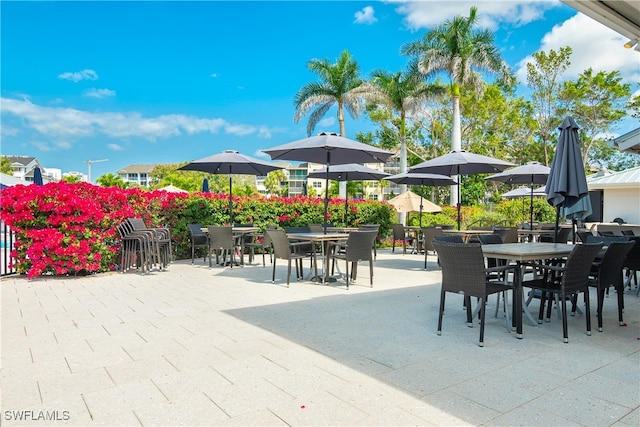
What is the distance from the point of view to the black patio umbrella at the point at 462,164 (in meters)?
7.99

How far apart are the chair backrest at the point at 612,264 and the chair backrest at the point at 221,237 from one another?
6245mm

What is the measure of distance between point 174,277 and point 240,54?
22.6 m

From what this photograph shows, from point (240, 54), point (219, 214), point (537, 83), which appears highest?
point (240, 54)

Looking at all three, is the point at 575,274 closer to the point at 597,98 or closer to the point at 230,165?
the point at 230,165

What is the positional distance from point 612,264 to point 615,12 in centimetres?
245

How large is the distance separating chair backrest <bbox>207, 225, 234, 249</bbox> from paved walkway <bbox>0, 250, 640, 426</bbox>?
2.79 meters

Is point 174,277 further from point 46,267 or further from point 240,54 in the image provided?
point 240,54

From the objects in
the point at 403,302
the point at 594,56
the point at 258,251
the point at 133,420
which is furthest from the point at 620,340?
the point at 594,56

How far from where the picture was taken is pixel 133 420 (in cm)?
235

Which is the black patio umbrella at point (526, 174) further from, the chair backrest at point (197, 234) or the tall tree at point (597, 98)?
the tall tree at point (597, 98)

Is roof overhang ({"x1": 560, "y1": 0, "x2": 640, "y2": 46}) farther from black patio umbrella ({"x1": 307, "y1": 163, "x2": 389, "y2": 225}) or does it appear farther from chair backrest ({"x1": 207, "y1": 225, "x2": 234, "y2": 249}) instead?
black patio umbrella ({"x1": 307, "y1": 163, "x2": 389, "y2": 225})

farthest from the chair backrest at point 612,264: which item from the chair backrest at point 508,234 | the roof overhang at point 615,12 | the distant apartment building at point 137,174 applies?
the distant apartment building at point 137,174

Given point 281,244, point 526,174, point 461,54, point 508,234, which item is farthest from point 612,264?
point 461,54

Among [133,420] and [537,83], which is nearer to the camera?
[133,420]
